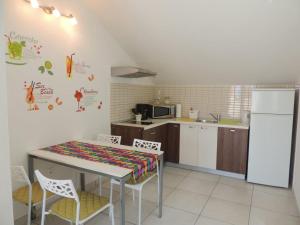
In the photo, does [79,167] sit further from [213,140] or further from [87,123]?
[213,140]

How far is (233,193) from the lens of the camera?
3.13 m

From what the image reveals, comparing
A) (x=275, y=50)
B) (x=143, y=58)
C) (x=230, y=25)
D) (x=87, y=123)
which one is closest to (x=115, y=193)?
(x=87, y=123)

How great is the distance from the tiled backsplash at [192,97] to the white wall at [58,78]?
33cm

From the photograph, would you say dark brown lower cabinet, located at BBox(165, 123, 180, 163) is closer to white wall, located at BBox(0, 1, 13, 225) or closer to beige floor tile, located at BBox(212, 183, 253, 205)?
beige floor tile, located at BBox(212, 183, 253, 205)

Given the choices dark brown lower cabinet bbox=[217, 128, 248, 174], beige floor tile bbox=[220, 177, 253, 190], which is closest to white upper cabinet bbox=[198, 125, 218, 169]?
dark brown lower cabinet bbox=[217, 128, 248, 174]

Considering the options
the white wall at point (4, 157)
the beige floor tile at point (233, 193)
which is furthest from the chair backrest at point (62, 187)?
the beige floor tile at point (233, 193)

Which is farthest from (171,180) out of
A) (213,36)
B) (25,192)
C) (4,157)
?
(4,157)

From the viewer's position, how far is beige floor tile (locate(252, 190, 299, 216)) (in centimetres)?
271

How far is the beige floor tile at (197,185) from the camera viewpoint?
10.5 feet

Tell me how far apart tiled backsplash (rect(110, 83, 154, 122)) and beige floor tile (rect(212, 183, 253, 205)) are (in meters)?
1.87

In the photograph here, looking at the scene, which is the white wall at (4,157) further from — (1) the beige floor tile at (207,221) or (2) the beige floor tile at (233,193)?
(2) the beige floor tile at (233,193)

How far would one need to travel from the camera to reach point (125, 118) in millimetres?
3877

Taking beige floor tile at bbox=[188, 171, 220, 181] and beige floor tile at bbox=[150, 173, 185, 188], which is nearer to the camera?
beige floor tile at bbox=[150, 173, 185, 188]

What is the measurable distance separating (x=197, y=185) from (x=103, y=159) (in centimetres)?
184
